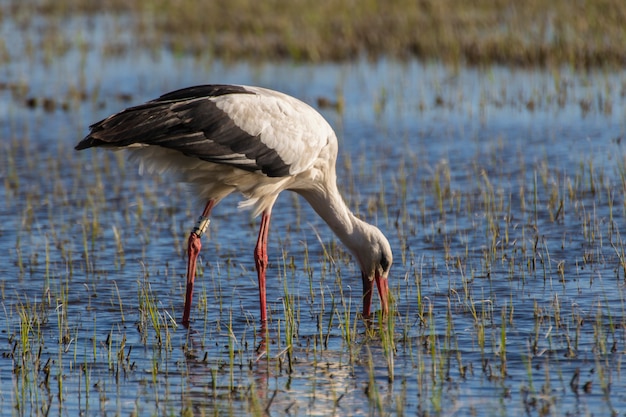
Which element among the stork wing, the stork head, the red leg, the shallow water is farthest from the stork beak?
the stork wing

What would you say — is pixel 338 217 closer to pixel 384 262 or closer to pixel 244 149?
pixel 384 262

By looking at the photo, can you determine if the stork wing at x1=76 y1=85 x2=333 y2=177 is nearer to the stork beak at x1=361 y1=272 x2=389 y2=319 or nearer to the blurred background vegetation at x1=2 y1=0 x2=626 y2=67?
the stork beak at x1=361 y1=272 x2=389 y2=319

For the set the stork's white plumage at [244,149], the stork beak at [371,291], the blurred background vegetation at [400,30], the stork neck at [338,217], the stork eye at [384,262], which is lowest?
the stork beak at [371,291]

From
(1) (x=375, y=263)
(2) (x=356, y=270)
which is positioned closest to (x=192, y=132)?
(1) (x=375, y=263)

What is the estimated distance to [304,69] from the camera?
61.0ft

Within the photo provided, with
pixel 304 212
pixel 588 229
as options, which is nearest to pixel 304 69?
pixel 304 212

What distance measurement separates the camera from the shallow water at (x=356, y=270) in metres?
6.29

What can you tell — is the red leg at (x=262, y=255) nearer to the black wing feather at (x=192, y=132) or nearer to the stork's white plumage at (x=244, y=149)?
the stork's white plumage at (x=244, y=149)

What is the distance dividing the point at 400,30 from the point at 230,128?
12505 millimetres

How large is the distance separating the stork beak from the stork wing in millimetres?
973

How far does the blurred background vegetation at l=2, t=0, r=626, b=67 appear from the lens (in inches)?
695

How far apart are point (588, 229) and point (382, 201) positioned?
2136 millimetres

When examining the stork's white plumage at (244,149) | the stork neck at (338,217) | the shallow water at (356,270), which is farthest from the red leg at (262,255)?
the stork neck at (338,217)

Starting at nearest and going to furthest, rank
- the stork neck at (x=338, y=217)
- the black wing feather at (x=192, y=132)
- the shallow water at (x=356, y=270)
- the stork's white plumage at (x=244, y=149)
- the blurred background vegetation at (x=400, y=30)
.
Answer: the shallow water at (x=356, y=270) → the black wing feather at (x=192, y=132) → the stork's white plumage at (x=244, y=149) → the stork neck at (x=338, y=217) → the blurred background vegetation at (x=400, y=30)
